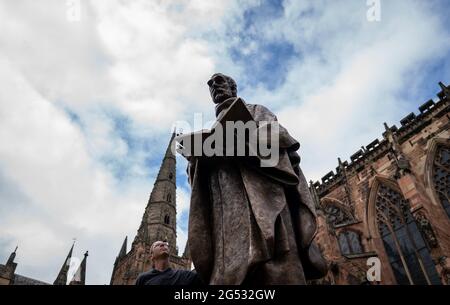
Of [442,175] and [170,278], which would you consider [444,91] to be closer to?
[442,175]

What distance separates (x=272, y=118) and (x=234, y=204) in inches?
34.3

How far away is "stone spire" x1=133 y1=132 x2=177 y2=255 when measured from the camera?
3756 cm

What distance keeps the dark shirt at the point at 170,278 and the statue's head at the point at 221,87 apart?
1.42m

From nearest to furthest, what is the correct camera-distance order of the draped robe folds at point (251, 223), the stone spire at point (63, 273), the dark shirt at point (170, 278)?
1. the draped robe folds at point (251, 223)
2. the dark shirt at point (170, 278)
3. the stone spire at point (63, 273)

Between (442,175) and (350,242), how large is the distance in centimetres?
528

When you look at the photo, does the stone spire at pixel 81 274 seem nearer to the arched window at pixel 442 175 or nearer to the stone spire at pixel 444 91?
the arched window at pixel 442 175

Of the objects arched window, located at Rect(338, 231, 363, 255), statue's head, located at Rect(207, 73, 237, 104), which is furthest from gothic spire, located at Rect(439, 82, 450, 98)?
statue's head, located at Rect(207, 73, 237, 104)

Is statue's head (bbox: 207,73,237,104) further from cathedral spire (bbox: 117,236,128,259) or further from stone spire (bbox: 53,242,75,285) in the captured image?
stone spire (bbox: 53,242,75,285)

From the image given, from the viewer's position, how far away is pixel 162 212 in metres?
41.1

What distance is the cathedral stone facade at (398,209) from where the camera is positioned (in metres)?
11.5

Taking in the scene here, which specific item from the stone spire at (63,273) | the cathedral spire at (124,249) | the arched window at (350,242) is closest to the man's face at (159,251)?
the arched window at (350,242)
